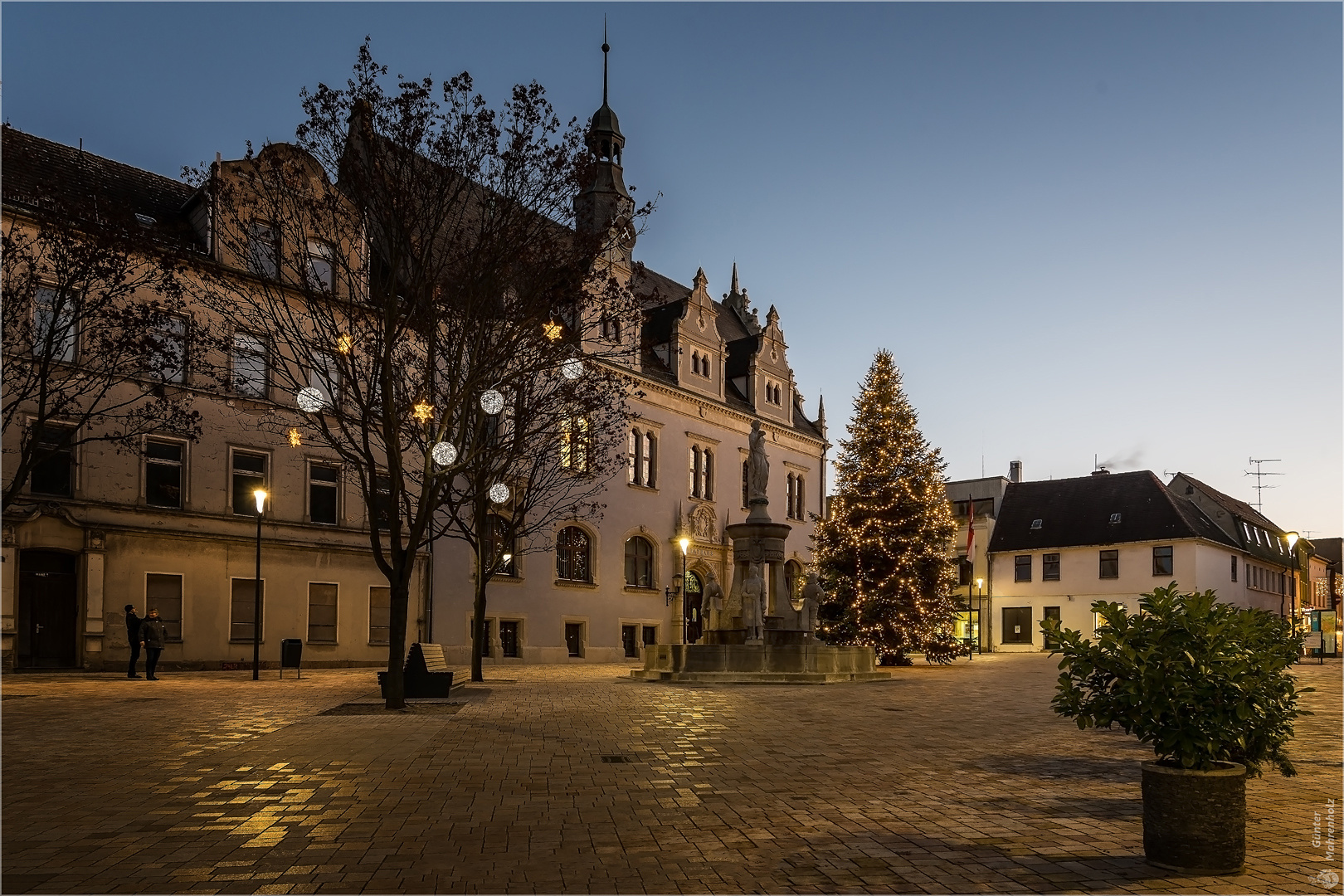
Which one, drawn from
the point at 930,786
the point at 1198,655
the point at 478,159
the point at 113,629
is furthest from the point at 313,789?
the point at 113,629

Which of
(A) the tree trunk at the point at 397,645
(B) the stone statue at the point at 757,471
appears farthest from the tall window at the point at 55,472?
(B) the stone statue at the point at 757,471

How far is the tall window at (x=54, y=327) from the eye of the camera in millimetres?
19016

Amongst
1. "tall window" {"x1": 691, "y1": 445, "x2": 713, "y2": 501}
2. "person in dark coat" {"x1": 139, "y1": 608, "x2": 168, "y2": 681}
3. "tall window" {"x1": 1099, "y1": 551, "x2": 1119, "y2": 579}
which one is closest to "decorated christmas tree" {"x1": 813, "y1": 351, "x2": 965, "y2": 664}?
"tall window" {"x1": 691, "y1": 445, "x2": 713, "y2": 501}

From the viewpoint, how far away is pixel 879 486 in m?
39.7

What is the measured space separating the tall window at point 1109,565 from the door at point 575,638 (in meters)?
35.1

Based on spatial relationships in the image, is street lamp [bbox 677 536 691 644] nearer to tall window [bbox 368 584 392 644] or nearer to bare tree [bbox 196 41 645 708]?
tall window [bbox 368 584 392 644]

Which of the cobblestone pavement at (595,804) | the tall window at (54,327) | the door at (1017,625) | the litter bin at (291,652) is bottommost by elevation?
the door at (1017,625)

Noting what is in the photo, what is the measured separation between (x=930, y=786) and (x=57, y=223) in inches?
747

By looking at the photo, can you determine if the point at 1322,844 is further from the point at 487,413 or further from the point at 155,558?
the point at 155,558

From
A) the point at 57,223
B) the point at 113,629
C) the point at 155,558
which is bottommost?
the point at 113,629

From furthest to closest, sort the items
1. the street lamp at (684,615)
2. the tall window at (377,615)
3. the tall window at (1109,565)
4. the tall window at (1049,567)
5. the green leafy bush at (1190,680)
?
the tall window at (1049,567) → the tall window at (1109,565) → the street lamp at (684,615) → the tall window at (377,615) → the green leafy bush at (1190,680)

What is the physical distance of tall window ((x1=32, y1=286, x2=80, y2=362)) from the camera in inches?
749

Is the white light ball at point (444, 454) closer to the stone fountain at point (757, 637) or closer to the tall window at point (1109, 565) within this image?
the stone fountain at point (757, 637)

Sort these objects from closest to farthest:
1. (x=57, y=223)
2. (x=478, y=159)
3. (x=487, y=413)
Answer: (x=478, y=159) → (x=57, y=223) → (x=487, y=413)
